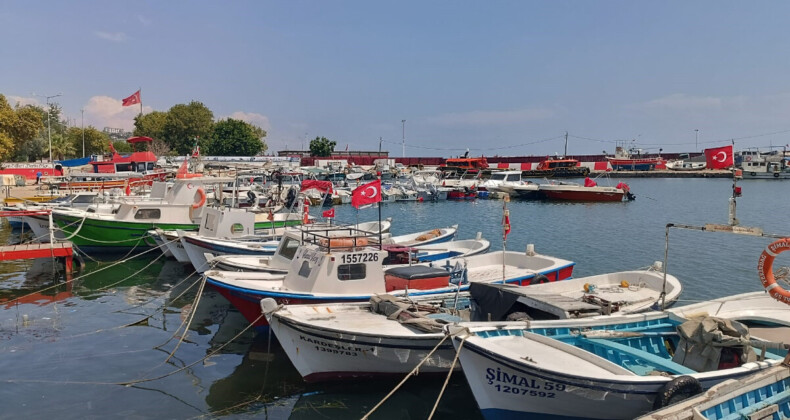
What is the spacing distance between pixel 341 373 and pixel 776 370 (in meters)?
8.10

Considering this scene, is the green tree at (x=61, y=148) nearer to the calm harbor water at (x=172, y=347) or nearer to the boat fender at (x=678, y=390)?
the calm harbor water at (x=172, y=347)

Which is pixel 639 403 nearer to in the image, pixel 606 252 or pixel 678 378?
pixel 678 378

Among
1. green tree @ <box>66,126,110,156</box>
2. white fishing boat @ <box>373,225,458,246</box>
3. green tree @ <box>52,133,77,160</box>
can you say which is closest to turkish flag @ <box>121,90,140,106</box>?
white fishing boat @ <box>373,225,458,246</box>

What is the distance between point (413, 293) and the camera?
48.3 feet

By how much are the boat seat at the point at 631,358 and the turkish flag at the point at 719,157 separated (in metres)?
5.48

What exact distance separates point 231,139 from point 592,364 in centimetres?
10526

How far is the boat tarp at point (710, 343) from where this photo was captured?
33.2 feet

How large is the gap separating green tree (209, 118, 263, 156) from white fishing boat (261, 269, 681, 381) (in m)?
99.9

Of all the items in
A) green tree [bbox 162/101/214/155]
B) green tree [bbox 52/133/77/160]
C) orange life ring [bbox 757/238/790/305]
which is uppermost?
green tree [bbox 162/101/214/155]

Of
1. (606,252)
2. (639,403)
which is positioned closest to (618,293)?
(639,403)

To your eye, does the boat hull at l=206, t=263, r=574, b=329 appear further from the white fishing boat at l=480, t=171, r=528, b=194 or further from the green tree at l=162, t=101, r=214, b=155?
the green tree at l=162, t=101, r=214, b=155

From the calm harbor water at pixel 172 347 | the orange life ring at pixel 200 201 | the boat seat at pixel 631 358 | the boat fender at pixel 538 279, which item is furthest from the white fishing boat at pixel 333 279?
the orange life ring at pixel 200 201

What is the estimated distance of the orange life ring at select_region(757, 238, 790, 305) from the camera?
414 inches

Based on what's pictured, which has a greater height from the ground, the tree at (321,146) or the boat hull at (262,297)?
the tree at (321,146)
